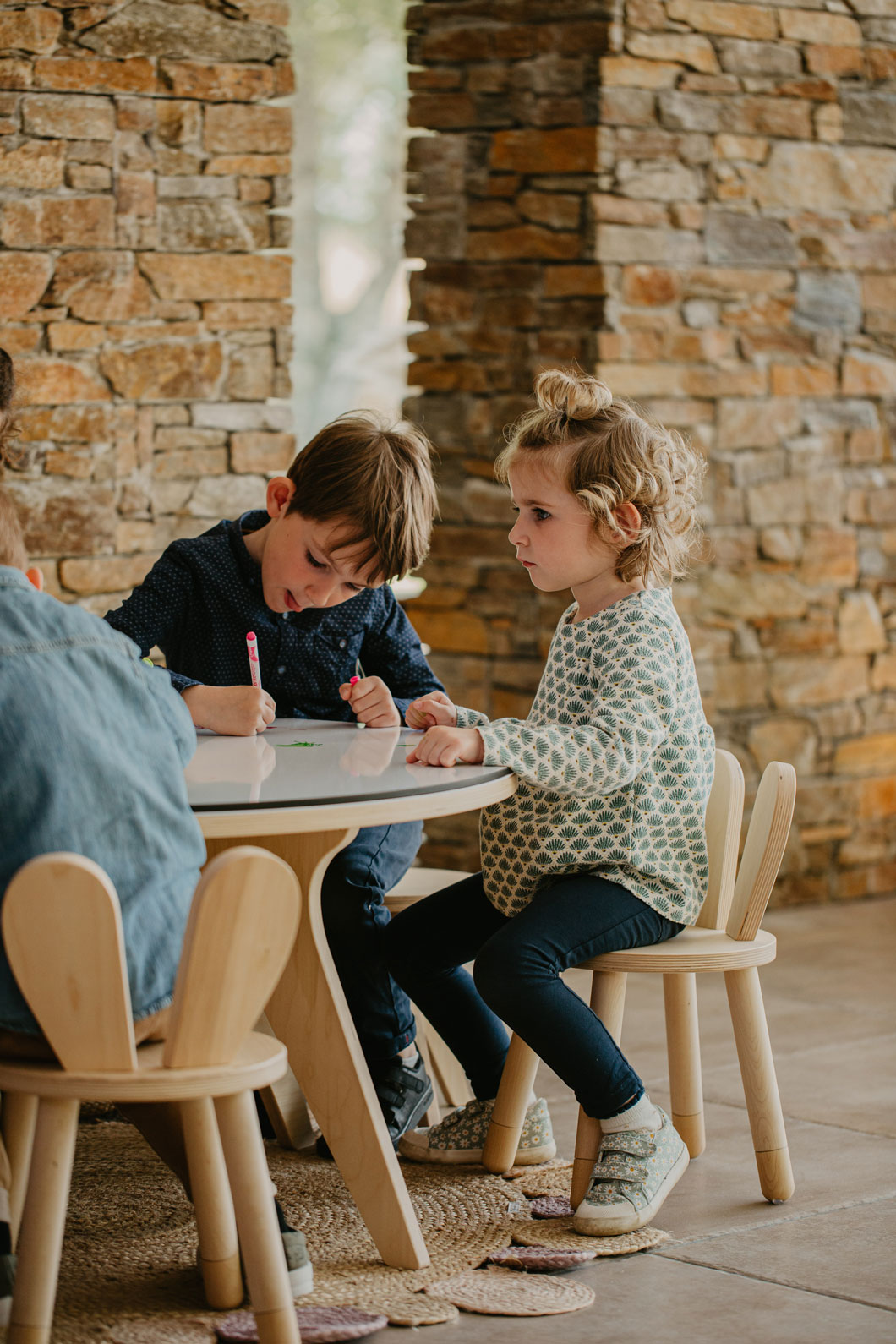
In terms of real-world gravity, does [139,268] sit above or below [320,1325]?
above

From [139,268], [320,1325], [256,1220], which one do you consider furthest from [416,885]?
[139,268]

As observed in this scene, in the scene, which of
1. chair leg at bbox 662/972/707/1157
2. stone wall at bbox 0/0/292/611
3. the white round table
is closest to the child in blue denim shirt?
the white round table

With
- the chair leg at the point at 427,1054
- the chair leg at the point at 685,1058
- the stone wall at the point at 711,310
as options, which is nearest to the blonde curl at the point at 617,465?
the chair leg at the point at 685,1058

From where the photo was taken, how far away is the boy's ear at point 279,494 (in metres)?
2.75

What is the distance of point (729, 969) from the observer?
96.4 inches

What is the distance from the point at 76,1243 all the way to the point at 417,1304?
55cm

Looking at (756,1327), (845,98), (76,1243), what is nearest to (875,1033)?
(756,1327)

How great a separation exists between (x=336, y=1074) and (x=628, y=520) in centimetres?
94

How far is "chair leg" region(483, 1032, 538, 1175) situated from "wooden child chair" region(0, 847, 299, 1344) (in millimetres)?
780

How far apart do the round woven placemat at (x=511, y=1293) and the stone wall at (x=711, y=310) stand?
89.5 inches

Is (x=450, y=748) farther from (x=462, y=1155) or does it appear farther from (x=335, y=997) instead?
(x=462, y=1155)

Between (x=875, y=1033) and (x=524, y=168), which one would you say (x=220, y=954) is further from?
(x=524, y=168)

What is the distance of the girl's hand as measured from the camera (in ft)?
7.27

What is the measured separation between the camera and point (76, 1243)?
2379mm
